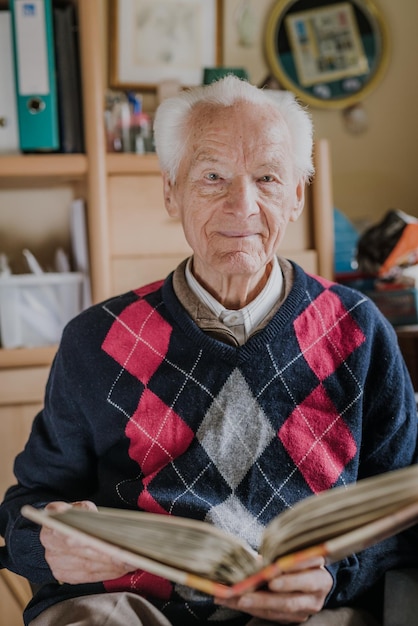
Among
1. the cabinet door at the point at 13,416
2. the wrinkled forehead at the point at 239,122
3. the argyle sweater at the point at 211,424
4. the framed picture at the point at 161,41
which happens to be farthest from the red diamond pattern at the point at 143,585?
the framed picture at the point at 161,41

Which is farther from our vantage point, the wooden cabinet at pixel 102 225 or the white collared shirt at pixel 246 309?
the wooden cabinet at pixel 102 225

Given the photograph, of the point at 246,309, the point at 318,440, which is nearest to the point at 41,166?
the point at 246,309

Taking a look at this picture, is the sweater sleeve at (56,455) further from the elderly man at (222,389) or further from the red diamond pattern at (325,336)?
the red diamond pattern at (325,336)

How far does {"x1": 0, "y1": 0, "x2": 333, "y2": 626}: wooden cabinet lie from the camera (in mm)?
1920

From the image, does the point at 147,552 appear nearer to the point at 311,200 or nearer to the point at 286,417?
the point at 286,417

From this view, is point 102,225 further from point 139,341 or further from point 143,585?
point 143,585

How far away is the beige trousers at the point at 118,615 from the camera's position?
107 cm

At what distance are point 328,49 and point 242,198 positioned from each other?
5.07ft

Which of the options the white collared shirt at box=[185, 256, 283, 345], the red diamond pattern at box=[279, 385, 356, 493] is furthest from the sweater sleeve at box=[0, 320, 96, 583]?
the red diamond pattern at box=[279, 385, 356, 493]

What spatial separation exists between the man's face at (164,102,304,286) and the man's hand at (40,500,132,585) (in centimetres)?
47

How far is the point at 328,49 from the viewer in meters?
2.56

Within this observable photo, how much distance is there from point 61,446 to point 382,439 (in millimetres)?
540

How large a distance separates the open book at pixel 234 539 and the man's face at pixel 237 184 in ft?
1.63

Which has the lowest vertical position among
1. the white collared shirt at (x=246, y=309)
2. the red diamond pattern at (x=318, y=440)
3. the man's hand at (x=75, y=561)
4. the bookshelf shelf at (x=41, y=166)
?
the man's hand at (x=75, y=561)
